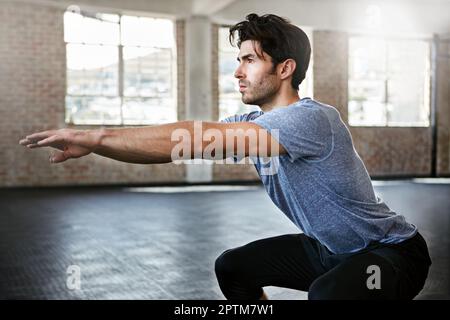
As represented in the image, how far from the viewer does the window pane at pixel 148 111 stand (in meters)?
10.2

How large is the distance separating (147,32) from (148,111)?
54.5 inches

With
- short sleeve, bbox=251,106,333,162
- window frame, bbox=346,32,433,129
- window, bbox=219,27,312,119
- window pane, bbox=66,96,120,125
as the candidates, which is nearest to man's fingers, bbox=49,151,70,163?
short sleeve, bbox=251,106,333,162

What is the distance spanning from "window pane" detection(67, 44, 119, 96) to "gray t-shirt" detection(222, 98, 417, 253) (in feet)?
28.2

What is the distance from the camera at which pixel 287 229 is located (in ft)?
17.6

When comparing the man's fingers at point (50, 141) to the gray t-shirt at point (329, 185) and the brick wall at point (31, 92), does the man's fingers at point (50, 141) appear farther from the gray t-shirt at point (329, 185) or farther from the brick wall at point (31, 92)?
the brick wall at point (31, 92)

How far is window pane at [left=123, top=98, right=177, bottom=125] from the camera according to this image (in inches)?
401

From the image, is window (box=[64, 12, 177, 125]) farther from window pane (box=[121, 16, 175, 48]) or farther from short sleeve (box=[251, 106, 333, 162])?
short sleeve (box=[251, 106, 333, 162])

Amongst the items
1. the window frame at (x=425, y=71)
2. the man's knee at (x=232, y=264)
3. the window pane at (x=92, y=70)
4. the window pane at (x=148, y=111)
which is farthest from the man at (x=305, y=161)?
the window frame at (x=425, y=71)

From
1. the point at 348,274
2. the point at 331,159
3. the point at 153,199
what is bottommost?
the point at 153,199

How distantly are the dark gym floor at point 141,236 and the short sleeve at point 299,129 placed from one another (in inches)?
71.4

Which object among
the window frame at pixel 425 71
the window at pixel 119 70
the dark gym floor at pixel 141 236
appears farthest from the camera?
the window frame at pixel 425 71

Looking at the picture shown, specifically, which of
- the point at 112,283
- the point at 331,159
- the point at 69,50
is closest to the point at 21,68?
the point at 69,50
